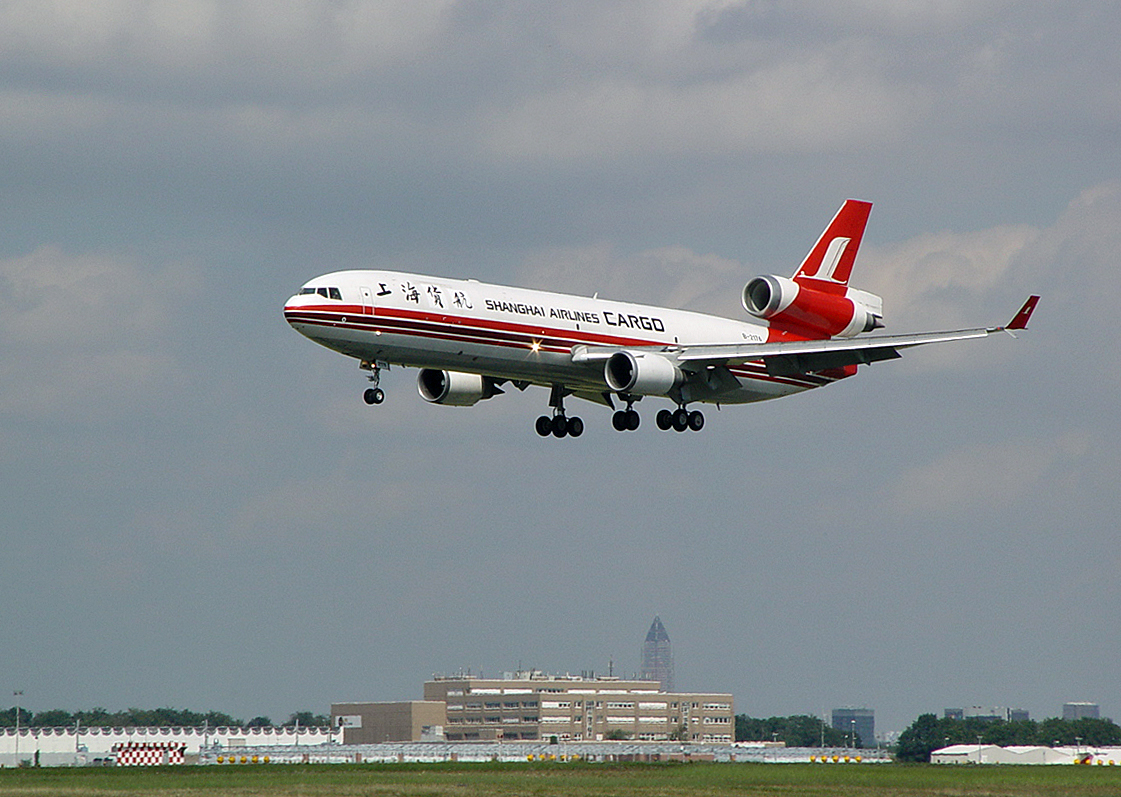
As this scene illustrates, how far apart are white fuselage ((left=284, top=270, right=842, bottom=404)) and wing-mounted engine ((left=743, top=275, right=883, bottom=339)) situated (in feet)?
15.4

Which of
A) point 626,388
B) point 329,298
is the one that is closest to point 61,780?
point 329,298

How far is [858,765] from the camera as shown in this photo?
213 feet

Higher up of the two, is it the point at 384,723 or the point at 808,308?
the point at 808,308

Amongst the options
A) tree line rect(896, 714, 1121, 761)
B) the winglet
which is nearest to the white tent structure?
tree line rect(896, 714, 1121, 761)

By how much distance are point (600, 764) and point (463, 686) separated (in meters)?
125

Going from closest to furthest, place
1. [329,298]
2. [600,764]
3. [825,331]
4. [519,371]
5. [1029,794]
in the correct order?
[1029,794]
[329,298]
[519,371]
[600,764]
[825,331]

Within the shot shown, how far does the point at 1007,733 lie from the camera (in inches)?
6255

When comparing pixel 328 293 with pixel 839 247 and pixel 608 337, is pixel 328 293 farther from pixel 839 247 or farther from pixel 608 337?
pixel 839 247

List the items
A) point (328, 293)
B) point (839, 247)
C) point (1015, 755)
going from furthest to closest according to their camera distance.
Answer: point (1015, 755) < point (839, 247) < point (328, 293)

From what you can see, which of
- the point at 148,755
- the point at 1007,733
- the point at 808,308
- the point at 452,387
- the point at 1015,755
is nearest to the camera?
the point at 452,387

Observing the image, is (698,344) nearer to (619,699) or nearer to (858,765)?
(858,765)

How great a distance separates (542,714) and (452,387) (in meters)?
119

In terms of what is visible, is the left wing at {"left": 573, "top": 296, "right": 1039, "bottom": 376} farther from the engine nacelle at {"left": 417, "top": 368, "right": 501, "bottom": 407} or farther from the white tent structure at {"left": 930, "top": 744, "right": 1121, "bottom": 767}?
the white tent structure at {"left": 930, "top": 744, "right": 1121, "bottom": 767}

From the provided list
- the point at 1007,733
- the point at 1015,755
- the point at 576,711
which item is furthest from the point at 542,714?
the point at 1015,755
